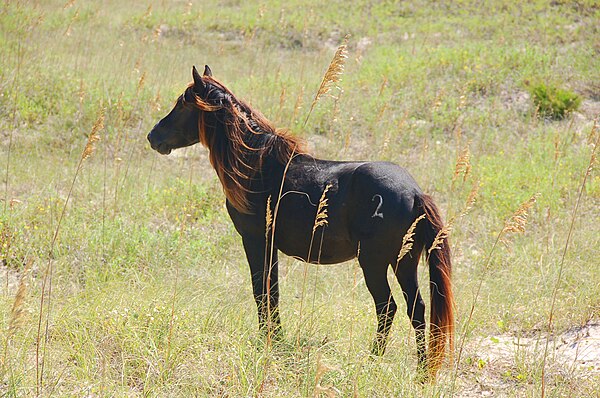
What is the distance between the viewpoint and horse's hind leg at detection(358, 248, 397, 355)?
4.10m

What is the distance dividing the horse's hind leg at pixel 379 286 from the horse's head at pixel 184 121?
1.59 m

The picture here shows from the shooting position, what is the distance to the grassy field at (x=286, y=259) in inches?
148

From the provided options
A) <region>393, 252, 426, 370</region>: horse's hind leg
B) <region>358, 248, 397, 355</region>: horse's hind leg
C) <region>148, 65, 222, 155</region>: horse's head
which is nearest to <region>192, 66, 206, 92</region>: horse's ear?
<region>148, 65, 222, 155</region>: horse's head

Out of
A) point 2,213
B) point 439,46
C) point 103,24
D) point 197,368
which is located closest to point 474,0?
point 439,46

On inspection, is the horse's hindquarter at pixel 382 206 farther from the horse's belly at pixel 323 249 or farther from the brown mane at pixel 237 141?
the brown mane at pixel 237 141

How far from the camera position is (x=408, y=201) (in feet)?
13.3

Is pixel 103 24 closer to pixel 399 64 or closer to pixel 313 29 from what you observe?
pixel 313 29

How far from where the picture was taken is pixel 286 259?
20.5 feet

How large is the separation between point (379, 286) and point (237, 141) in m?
1.47

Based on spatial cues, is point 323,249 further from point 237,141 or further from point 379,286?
point 237,141

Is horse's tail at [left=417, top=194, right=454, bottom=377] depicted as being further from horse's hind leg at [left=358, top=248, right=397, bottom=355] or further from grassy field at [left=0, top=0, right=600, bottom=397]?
horse's hind leg at [left=358, top=248, right=397, bottom=355]

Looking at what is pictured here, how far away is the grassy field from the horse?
0.24 metres

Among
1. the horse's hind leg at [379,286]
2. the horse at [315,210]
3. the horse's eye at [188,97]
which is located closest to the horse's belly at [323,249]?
the horse at [315,210]

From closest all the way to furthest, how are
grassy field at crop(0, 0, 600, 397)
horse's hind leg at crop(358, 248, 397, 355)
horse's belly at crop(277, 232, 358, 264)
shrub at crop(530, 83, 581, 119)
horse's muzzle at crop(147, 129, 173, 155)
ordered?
grassy field at crop(0, 0, 600, 397) → horse's hind leg at crop(358, 248, 397, 355) → horse's belly at crop(277, 232, 358, 264) → horse's muzzle at crop(147, 129, 173, 155) → shrub at crop(530, 83, 581, 119)
